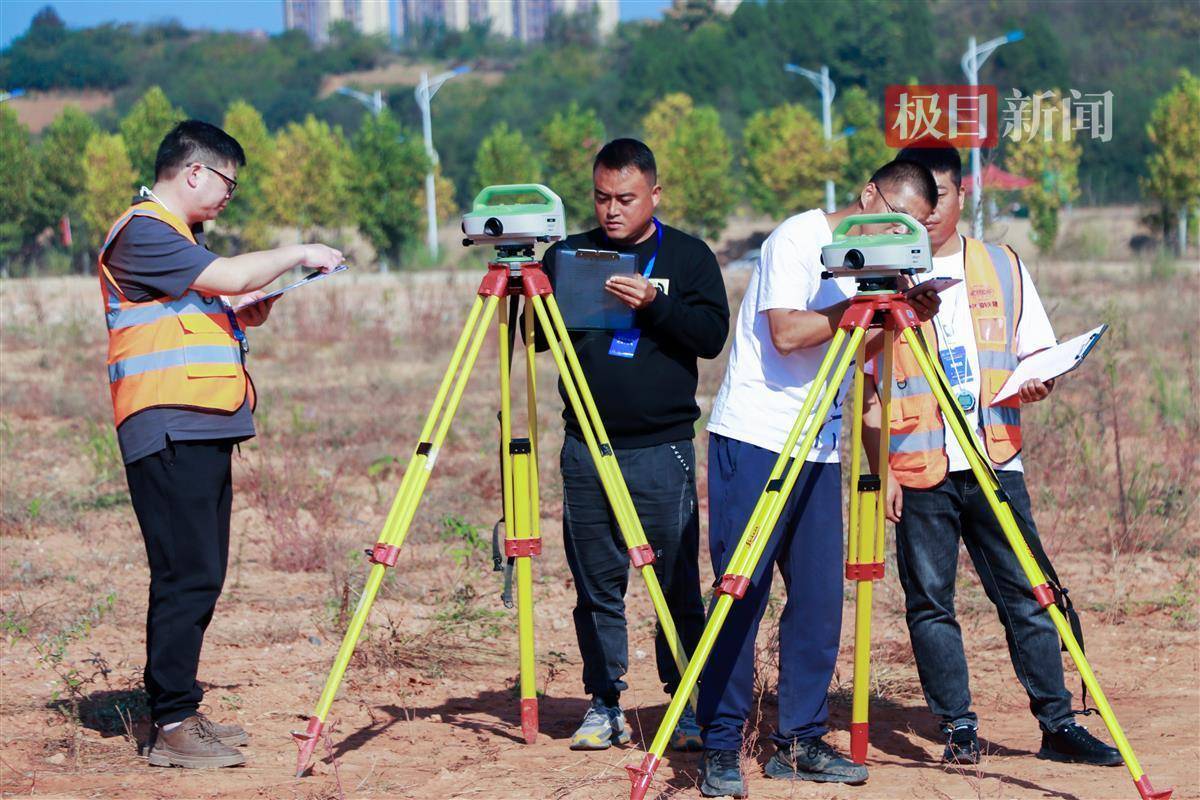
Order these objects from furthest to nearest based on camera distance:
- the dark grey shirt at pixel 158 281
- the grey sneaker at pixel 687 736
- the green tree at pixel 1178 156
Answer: the green tree at pixel 1178 156
the grey sneaker at pixel 687 736
the dark grey shirt at pixel 158 281

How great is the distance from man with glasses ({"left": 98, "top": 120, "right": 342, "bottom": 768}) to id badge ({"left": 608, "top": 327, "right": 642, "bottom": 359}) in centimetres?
84

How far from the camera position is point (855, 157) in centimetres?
4112

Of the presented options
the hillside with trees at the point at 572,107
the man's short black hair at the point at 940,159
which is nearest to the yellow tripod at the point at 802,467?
the man's short black hair at the point at 940,159

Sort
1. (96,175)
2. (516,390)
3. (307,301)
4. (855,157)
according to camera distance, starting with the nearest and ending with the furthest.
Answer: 1. (516,390)
2. (307,301)
3. (96,175)
4. (855,157)

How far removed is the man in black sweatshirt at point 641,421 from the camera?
400 cm

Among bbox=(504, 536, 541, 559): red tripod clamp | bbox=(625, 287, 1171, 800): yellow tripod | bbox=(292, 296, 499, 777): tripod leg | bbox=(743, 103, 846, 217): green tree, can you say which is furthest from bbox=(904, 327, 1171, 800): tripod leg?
bbox=(743, 103, 846, 217): green tree

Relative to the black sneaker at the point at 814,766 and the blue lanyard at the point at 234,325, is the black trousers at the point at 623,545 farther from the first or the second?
the blue lanyard at the point at 234,325

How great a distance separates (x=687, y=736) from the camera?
13.8 feet

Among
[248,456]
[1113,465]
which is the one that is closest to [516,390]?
[248,456]

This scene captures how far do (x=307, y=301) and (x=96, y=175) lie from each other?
850 inches

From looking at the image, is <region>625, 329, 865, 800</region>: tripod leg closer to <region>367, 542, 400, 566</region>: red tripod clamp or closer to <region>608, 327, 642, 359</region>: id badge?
A: <region>608, 327, 642, 359</region>: id badge

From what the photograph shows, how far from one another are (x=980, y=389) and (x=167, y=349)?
7.84 ft

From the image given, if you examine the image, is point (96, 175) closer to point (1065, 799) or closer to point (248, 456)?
point (248, 456)

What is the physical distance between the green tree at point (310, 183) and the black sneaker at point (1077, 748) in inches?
1429
